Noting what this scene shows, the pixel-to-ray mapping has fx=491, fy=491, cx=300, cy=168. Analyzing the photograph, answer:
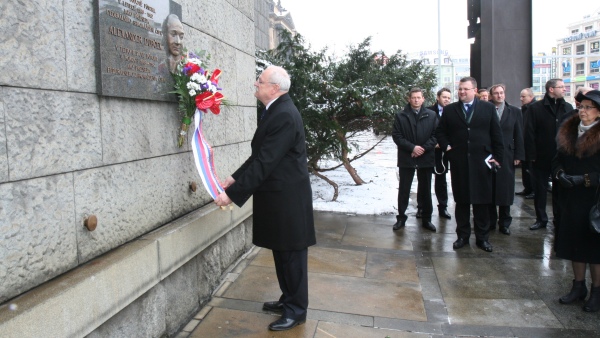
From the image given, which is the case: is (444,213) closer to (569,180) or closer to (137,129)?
(569,180)

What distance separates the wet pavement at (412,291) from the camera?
12.2ft

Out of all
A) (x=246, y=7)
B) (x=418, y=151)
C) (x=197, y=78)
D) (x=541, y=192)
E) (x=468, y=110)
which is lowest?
(x=541, y=192)

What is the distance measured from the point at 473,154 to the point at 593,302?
2.08 m

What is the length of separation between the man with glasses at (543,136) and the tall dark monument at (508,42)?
511 centimetres

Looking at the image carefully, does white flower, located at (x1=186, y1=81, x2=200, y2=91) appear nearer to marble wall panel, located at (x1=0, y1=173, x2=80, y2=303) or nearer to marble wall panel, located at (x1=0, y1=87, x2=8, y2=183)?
marble wall panel, located at (x1=0, y1=173, x2=80, y2=303)

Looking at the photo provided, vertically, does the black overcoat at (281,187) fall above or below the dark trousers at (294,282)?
above

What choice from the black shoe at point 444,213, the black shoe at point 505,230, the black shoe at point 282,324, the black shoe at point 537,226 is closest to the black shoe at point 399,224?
the black shoe at point 444,213

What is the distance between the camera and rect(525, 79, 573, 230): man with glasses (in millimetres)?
6781

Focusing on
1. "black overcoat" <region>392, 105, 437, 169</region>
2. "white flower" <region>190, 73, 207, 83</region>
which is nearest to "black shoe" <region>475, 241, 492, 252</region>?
"black overcoat" <region>392, 105, 437, 169</region>

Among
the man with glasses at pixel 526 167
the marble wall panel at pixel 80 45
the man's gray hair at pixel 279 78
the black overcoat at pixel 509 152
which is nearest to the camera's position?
the marble wall panel at pixel 80 45

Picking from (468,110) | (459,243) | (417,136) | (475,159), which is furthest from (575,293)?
(417,136)

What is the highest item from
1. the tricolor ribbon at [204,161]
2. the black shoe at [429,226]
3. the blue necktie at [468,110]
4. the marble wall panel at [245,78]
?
the marble wall panel at [245,78]

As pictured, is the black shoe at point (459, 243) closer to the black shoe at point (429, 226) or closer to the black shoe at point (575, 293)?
the black shoe at point (429, 226)

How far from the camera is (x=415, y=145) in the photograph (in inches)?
257
